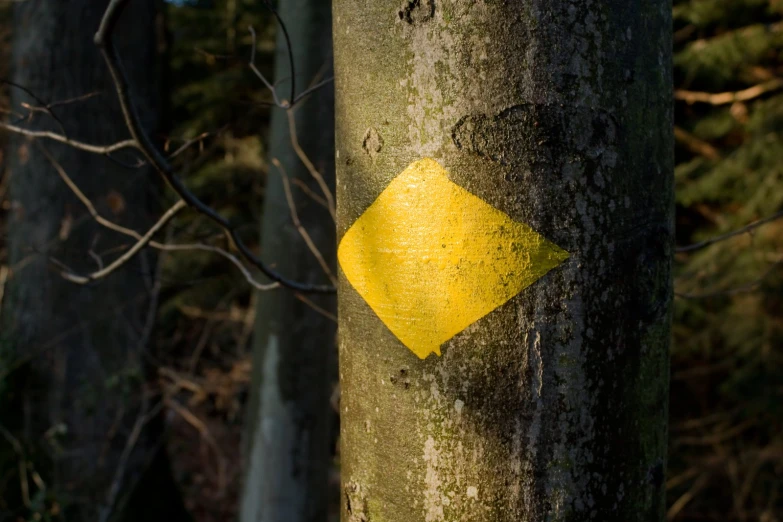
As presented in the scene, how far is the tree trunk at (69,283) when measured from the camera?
11.5ft

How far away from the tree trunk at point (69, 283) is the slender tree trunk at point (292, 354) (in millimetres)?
811

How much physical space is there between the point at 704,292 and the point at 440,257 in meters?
4.20

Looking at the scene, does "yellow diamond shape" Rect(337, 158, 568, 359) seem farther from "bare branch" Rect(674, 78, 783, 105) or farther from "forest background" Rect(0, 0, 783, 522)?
"bare branch" Rect(674, 78, 783, 105)

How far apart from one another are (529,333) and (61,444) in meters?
3.54

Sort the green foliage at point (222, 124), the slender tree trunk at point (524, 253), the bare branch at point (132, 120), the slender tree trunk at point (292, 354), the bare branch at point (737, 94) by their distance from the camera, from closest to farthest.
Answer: the slender tree trunk at point (524, 253)
the bare branch at point (132, 120)
the slender tree trunk at point (292, 354)
the bare branch at point (737, 94)
the green foliage at point (222, 124)

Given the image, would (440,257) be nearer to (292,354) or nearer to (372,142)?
(372,142)

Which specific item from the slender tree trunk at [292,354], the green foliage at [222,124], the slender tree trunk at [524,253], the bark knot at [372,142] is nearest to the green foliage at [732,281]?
the slender tree trunk at [292,354]

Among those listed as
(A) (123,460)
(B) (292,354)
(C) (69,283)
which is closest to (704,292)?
(B) (292,354)

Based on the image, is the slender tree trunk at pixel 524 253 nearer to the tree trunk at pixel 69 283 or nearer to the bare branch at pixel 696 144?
the tree trunk at pixel 69 283

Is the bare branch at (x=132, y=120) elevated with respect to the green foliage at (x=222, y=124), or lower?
lower

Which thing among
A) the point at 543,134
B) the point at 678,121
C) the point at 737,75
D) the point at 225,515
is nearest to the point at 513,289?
the point at 543,134

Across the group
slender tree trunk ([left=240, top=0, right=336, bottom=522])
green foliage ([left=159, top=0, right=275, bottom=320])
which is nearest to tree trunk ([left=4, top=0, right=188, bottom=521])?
slender tree trunk ([left=240, top=0, right=336, bottom=522])

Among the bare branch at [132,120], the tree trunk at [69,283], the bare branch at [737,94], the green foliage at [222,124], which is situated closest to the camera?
the bare branch at [132,120]

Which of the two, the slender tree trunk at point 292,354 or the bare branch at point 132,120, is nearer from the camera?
the bare branch at point 132,120
